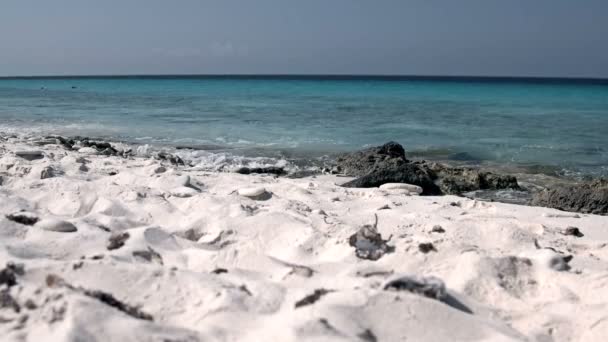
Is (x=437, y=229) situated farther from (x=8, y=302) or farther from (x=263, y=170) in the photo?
(x=263, y=170)

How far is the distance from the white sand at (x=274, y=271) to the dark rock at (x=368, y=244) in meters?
0.05

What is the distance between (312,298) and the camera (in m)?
2.09

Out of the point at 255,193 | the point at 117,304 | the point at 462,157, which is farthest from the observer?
the point at 462,157

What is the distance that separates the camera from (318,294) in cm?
213

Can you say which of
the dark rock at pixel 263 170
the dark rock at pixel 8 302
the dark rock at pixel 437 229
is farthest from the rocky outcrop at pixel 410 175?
the dark rock at pixel 8 302

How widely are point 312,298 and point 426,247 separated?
876 mm

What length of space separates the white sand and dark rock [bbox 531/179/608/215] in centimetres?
118

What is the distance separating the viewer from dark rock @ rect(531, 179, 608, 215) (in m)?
5.16

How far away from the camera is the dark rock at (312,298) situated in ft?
6.74

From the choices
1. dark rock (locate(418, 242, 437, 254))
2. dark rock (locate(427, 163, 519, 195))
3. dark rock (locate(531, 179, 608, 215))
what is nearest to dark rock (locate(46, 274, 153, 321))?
dark rock (locate(418, 242, 437, 254))

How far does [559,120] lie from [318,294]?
58.3ft

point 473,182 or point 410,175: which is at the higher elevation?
point 410,175

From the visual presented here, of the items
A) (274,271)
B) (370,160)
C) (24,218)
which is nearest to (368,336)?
(274,271)

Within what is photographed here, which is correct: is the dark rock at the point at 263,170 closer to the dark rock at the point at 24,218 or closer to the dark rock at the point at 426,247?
the dark rock at the point at 24,218
